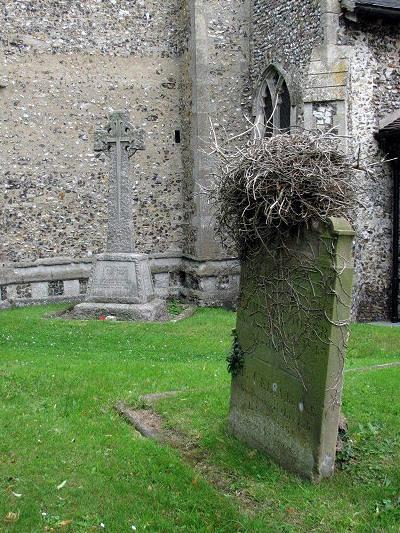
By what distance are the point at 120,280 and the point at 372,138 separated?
17.9 feet

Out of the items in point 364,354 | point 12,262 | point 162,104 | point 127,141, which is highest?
point 162,104

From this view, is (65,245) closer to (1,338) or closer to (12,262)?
(12,262)

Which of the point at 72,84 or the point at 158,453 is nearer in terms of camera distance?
the point at 158,453

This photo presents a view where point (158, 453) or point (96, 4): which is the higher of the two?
point (96, 4)

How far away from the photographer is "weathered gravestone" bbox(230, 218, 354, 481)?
422 centimetres

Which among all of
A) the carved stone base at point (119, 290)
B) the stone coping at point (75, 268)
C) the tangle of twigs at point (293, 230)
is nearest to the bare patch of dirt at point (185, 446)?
the tangle of twigs at point (293, 230)

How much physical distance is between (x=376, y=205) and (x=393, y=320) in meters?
2.27

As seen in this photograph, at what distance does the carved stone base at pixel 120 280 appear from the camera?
38.3ft

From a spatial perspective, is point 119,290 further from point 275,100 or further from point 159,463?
point 159,463

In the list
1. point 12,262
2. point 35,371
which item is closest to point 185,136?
point 12,262

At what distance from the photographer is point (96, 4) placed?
14203mm

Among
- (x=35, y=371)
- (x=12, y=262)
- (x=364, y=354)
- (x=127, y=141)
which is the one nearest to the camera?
(x=35, y=371)

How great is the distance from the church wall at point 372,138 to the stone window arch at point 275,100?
152 cm

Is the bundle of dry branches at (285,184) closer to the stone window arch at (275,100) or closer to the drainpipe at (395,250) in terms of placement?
the drainpipe at (395,250)
